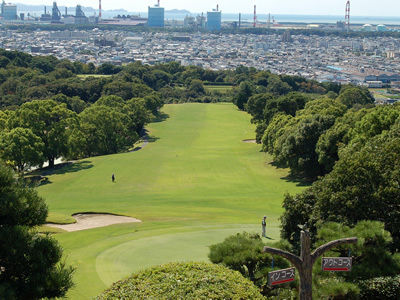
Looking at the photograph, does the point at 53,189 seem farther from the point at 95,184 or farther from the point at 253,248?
the point at 253,248

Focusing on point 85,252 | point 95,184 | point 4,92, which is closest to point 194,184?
point 95,184

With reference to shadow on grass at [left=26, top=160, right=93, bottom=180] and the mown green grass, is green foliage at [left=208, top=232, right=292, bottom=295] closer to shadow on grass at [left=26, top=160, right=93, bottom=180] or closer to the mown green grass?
shadow on grass at [left=26, top=160, right=93, bottom=180]

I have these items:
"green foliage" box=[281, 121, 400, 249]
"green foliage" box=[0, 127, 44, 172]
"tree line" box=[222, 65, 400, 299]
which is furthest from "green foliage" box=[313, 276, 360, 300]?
"green foliage" box=[0, 127, 44, 172]

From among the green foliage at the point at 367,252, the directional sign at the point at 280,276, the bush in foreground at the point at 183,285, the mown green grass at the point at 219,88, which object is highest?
the directional sign at the point at 280,276

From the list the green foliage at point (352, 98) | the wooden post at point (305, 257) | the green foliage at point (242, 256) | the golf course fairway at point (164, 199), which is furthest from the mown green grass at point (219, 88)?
the wooden post at point (305, 257)

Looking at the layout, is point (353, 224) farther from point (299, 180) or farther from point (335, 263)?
point (299, 180)

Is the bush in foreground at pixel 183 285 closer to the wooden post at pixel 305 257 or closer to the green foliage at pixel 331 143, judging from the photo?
the wooden post at pixel 305 257
